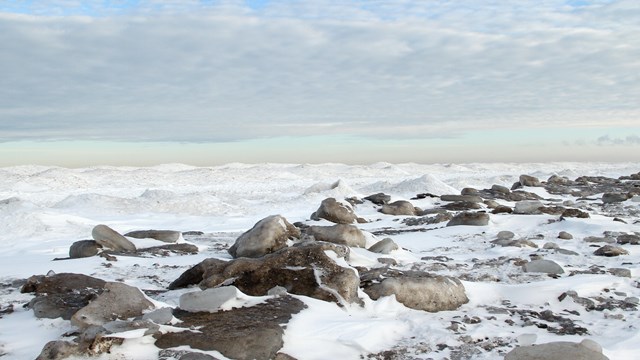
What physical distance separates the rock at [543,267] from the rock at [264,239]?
3299 mm

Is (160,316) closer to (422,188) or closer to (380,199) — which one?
(380,199)

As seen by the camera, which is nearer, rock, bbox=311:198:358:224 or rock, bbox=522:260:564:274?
rock, bbox=522:260:564:274

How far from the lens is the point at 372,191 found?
915 inches

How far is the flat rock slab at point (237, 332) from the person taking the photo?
3.88 metres

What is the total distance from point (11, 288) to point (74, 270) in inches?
47.4

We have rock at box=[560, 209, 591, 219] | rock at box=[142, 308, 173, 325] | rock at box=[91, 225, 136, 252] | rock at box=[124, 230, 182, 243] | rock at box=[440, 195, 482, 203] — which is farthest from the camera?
rock at box=[440, 195, 482, 203]

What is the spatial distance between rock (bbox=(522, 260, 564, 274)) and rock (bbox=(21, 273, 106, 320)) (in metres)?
4.90

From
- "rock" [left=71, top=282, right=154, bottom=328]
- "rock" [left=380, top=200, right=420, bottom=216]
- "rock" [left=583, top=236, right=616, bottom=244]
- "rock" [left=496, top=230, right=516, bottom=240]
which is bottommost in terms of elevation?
"rock" [left=380, top=200, right=420, bottom=216]

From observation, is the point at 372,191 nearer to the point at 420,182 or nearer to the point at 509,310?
the point at 420,182

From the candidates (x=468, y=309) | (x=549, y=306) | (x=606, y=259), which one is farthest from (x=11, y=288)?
(x=606, y=259)

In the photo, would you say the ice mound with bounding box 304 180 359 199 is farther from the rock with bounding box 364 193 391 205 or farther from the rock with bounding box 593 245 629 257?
the rock with bounding box 593 245 629 257

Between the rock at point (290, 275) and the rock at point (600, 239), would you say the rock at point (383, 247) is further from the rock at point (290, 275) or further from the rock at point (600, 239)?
the rock at point (600, 239)

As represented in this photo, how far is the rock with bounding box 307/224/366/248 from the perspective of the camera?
8367 millimetres

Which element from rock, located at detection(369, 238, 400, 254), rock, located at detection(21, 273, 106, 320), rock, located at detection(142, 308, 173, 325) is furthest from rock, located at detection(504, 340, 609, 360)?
rock, located at detection(369, 238, 400, 254)
